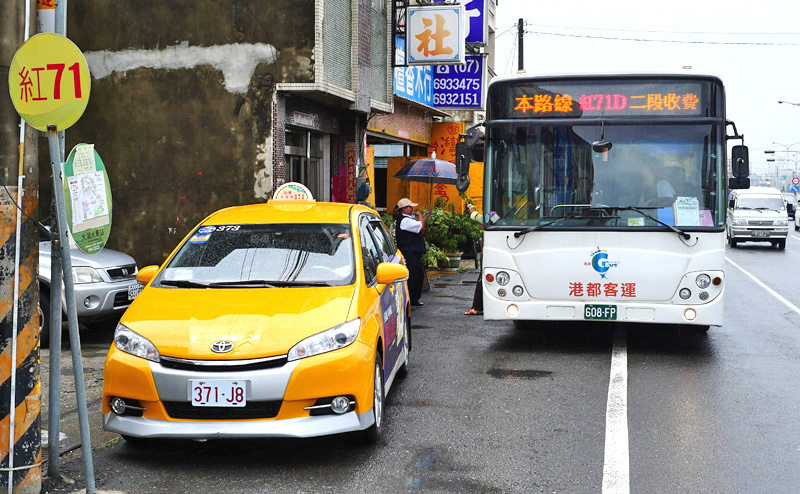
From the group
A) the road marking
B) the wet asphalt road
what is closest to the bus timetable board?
the wet asphalt road

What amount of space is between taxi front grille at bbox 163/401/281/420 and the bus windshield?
4544 millimetres

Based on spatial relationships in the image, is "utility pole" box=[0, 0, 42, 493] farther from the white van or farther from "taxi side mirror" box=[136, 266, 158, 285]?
the white van

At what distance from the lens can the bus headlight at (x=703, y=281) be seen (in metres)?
8.69

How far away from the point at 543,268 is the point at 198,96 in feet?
23.0

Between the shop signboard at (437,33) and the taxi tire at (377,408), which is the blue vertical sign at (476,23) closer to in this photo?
the shop signboard at (437,33)

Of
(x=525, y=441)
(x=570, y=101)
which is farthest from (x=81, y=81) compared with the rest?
(x=570, y=101)

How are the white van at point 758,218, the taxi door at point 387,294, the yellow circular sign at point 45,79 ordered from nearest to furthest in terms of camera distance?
the yellow circular sign at point 45,79
the taxi door at point 387,294
the white van at point 758,218

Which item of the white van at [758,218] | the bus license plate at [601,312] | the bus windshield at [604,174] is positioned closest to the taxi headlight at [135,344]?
the bus windshield at [604,174]

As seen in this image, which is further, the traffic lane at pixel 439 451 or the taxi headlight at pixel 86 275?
the taxi headlight at pixel 86 275

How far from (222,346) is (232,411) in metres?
0.39

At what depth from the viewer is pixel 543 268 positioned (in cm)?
898

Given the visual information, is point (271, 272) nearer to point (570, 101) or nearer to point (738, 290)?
point (570, 101)

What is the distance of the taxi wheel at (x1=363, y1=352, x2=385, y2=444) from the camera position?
18.3ft

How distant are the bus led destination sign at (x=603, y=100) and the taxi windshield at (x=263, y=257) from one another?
330 cm
